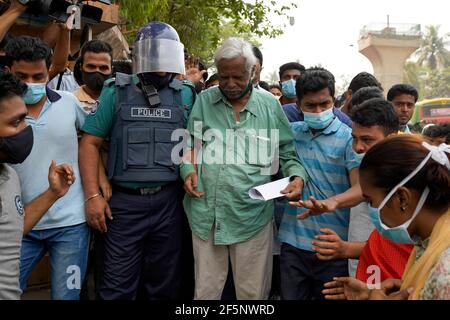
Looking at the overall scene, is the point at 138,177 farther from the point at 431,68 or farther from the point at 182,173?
the point at 431,68

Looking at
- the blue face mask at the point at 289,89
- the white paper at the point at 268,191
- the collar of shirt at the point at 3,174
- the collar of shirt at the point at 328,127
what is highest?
the blue face mask at the point at 289,89

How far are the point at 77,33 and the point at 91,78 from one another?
12.9 feet

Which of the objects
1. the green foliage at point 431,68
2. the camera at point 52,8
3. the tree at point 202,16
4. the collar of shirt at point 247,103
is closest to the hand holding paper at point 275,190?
the collar of shirt at point 247,103

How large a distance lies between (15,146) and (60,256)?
94cm

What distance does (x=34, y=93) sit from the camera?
283 centimetres

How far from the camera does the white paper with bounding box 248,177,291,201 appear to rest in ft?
8.89

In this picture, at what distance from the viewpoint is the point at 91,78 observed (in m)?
3.56

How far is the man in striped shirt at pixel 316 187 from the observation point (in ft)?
9.68

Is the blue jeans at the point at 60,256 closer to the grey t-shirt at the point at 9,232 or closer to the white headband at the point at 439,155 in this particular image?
the grey t-shirt at the point at 9,232

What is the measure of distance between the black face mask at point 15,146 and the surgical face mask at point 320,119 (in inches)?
63.5

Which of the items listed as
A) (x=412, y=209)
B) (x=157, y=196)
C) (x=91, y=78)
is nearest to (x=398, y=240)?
(x=412, y=209)

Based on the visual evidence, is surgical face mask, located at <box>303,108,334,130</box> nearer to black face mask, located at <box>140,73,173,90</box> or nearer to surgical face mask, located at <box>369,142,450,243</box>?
black face mask, located at <box>140,73,173,90</box>
